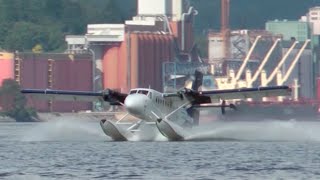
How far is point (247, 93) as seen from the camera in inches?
3548

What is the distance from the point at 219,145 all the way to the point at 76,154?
1166cm

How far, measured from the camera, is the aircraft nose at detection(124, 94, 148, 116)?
8394 cm

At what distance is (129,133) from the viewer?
85875 mm

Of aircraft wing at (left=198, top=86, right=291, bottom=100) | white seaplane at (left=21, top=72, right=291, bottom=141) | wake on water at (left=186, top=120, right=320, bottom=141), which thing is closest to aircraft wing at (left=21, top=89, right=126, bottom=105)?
white seaplane at (left=21, top=72, right=291, bottom=141)

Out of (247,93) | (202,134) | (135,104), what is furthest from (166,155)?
(202,134)

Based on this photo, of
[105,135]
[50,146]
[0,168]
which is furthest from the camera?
[105,135]

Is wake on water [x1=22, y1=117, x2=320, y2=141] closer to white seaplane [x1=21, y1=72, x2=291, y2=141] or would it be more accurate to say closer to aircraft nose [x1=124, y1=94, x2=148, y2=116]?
white seaplane [x1=21, y1=72, x2=291, y2=141]

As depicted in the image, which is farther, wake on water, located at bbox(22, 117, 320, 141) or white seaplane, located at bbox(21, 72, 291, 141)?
wake on water, located at bbox(22, 117, 320, 141)

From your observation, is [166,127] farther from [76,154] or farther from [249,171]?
[249,171]

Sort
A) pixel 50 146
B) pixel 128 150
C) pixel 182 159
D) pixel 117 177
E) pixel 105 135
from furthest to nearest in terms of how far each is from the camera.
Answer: pixel 105 135 → pixel 50 146 → pixel 128 150 → pixel 182 159 → pixel 117 177

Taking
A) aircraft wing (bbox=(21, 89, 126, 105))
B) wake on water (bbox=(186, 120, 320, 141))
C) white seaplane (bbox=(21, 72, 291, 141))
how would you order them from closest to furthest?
white seaplane (bbox=(21, 72, 291, 141)), aircraft wing (bbox=(21, 89, 126, 105)), wake on water (bbox=(186, 120, 320, 141))

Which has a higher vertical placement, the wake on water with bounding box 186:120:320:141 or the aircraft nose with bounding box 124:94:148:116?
the aircraft nose with bounding box 124:94:148:116

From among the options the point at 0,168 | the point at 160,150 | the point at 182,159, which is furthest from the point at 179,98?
the point at 0,168

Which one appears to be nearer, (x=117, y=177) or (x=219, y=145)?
(x=117, y=177)
